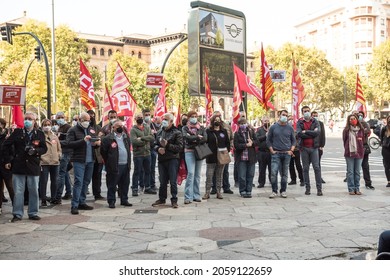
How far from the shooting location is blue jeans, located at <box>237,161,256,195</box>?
34.0 feet

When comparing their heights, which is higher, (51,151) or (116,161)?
(51,151)

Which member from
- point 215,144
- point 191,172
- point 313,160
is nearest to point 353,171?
point 313,160

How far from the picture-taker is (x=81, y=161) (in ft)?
28.9

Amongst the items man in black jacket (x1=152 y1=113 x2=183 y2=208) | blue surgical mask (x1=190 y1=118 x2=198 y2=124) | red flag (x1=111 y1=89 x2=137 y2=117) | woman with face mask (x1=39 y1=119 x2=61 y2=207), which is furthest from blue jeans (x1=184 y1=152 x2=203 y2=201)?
red flag (x1=111 y1=89 x2=137 y2=117)

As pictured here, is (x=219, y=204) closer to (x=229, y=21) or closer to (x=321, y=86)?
(x=229, y=21)

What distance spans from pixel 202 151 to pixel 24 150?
3.29 metres

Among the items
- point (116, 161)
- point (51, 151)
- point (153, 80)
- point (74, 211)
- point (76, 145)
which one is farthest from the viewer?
point (153, 80)

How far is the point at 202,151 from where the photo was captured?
9742mm

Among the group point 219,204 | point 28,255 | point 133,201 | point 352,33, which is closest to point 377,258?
point 28,255

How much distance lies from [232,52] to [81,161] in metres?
8.94

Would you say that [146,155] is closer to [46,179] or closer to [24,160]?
[46,179]

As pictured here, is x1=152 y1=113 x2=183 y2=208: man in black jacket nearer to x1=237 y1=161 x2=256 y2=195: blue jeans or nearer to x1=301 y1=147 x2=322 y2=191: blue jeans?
x1=237 y1=161 x2=256 y2=195: blue jeans

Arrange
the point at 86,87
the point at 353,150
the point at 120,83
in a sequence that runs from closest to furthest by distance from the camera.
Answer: the point at 353,150, the point at 86,87, the point at 120,83

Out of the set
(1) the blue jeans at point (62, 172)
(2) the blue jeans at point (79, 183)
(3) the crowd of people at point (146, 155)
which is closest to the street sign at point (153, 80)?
(3) the crowd of people at point (146, 155)
